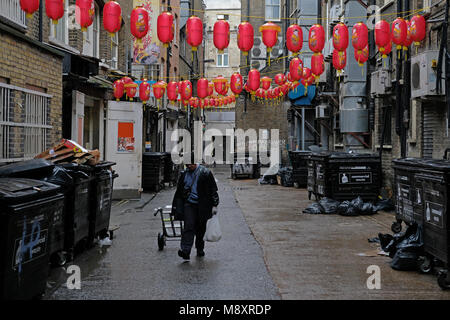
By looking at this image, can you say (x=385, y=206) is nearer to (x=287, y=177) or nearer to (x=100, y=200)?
(x=100, y=200)

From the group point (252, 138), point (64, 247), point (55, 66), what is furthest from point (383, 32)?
point (252, 138)

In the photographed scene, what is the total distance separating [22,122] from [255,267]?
555 centimetres

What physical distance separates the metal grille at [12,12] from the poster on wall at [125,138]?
25.3 feet

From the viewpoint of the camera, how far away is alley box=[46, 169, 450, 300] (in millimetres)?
6898

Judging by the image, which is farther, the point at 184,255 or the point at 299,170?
the point at 299,170

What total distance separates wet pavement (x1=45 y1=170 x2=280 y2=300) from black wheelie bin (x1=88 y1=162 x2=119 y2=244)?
370mm

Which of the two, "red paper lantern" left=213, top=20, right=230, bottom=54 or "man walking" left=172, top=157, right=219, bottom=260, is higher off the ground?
"red paper lantern" left=213, top=20, right=230, bottom=54

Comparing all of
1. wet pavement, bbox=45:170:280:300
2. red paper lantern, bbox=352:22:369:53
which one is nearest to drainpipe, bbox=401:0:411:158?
A: red paper lantern, bbox=352:22:369:53

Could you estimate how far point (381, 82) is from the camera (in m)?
17.5

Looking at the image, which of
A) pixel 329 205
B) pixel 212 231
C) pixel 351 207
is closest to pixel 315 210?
pixel 329 205

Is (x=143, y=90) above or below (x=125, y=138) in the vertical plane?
above

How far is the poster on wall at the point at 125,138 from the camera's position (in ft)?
64.2

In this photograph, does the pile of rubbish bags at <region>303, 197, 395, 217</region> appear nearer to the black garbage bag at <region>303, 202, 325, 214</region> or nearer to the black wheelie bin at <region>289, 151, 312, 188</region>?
the black garbage bag at <region>303, 202, 325, 214</region>

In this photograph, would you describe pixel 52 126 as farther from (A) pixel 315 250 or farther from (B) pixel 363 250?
(B) pixel 363 250
